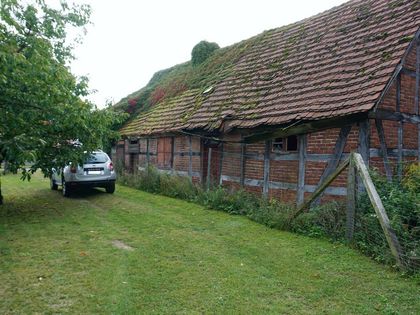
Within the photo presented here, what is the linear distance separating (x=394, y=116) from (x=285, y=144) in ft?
8.97

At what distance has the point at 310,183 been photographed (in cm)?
901

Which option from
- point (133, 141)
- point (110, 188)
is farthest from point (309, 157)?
point (133, 141)

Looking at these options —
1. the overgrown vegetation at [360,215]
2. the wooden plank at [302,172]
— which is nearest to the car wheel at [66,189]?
the overgrown vegetation at [360,215]

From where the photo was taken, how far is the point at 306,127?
879cm

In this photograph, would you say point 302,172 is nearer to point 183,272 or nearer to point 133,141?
point 183,272

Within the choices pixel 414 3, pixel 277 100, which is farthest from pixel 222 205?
pixel 414 3

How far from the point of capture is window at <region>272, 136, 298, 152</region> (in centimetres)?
983

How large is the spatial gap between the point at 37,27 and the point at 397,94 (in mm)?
8367

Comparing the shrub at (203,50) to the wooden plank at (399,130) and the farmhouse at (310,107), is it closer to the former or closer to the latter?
the farmhouse at (310,107)

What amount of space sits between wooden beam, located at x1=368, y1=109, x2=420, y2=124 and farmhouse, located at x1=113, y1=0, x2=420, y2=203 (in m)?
0.02

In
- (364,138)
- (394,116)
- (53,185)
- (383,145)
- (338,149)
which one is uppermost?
(394,116)

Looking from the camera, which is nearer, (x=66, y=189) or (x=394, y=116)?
(x=394, y=116)

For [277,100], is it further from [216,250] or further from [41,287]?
[41,287]

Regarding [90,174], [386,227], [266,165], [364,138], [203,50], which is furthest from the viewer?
[203,50]
